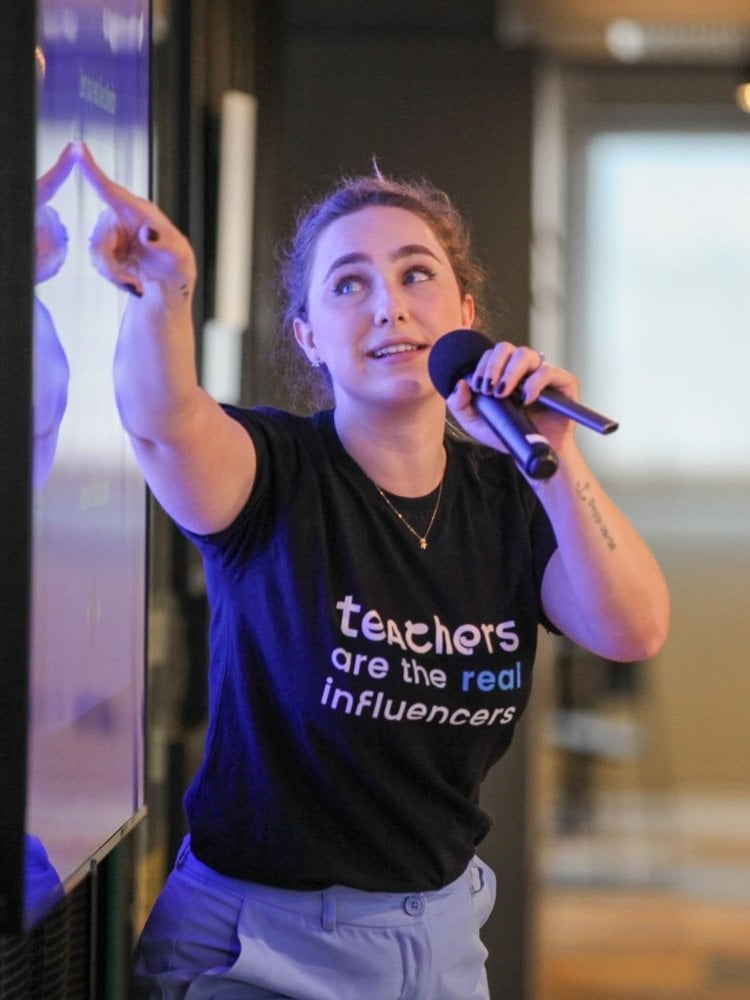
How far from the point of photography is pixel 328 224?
1.43 m

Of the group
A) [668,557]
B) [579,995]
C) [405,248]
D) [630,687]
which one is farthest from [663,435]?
[405,248]

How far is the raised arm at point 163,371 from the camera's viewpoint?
1.06 metres

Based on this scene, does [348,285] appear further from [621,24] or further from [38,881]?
[621,24]

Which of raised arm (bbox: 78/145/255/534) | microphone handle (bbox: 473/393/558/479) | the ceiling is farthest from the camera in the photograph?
the ceiling

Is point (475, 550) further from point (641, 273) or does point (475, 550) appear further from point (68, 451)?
point (641, 273)

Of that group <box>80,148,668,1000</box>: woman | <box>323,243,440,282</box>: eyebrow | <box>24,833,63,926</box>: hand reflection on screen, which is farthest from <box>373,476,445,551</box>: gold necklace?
<box>24,833,63,926</box>: hand reflection on screen

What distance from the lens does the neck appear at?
1352 mm

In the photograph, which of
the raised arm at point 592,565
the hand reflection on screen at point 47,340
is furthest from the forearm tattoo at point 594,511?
the hand reflection on screen at point 47,340

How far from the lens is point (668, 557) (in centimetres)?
505

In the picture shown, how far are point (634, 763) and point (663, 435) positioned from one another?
1195mm

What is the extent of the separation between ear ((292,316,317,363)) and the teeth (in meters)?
0.11

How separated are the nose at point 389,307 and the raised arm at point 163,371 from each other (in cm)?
19

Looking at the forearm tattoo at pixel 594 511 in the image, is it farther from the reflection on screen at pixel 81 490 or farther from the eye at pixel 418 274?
the reflection on screen at pixel 81 490

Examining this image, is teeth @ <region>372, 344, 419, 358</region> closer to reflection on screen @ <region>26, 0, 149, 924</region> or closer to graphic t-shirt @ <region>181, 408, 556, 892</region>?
graphic t-shirt @ <region>181, 408, 556, 892</region>
